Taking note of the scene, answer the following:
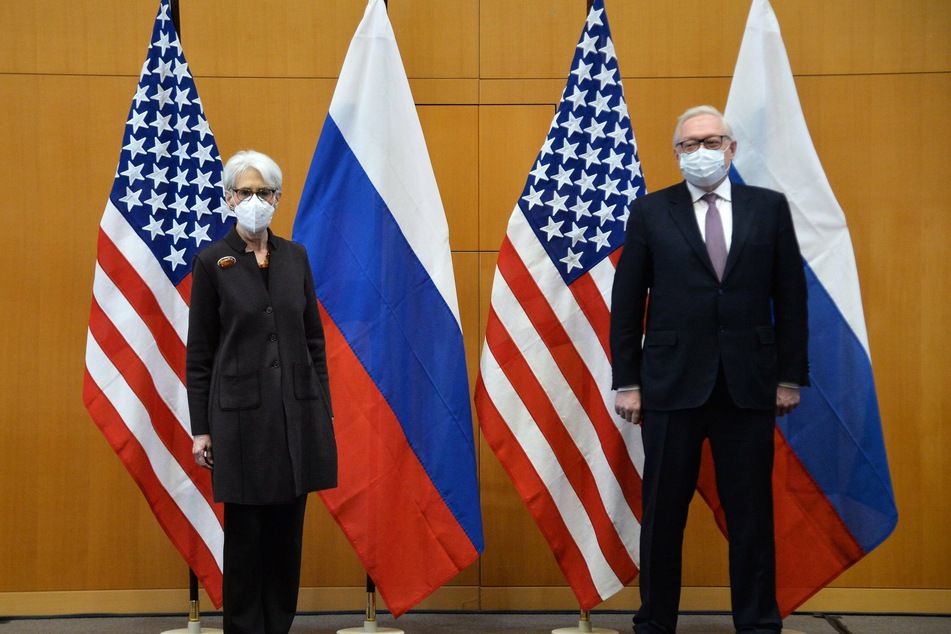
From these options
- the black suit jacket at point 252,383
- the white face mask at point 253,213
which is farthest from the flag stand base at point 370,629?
the white face mask at point 253,213

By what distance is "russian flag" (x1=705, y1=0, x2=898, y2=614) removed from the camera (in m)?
3.15

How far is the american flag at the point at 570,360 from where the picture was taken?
317 centimetres

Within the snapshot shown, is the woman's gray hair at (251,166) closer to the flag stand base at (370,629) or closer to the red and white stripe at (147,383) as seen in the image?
the red and white stripe at (147,383)

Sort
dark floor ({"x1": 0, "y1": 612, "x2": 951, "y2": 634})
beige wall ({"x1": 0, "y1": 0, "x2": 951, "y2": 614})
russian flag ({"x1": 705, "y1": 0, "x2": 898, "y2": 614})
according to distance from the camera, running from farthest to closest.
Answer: beige wall ({"x1": 0, "y1": 0, "x2": 951, "y2": 614}) < dark floor ({"x1": 0, "y1": 612, "x2": 951, "y2": 634}) < russian flag ({"x1": 705, "y1": 0, "x2": 898, "y2": 614})

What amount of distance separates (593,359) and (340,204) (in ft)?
3.12

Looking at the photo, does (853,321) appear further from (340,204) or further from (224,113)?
(224,113)

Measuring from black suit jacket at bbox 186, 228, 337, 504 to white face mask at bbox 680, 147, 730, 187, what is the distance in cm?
117

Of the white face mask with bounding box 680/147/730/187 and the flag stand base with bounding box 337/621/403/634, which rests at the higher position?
the white face mask with bounding box 680/147/730/187

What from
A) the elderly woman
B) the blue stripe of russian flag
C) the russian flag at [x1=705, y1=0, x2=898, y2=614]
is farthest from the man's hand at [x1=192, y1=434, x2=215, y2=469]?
the russian flag at [x1=705, y1=0, x2=898, y2=614]

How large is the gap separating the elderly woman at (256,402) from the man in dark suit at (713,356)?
2.97 ft

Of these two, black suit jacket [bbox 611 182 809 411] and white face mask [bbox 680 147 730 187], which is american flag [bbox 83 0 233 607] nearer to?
black suit jacket [bbox 611 182 809 411]

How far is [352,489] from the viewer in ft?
10.4

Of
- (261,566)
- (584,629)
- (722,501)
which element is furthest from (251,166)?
(584,629)

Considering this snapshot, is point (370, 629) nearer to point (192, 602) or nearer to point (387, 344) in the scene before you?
point (192, 602)
